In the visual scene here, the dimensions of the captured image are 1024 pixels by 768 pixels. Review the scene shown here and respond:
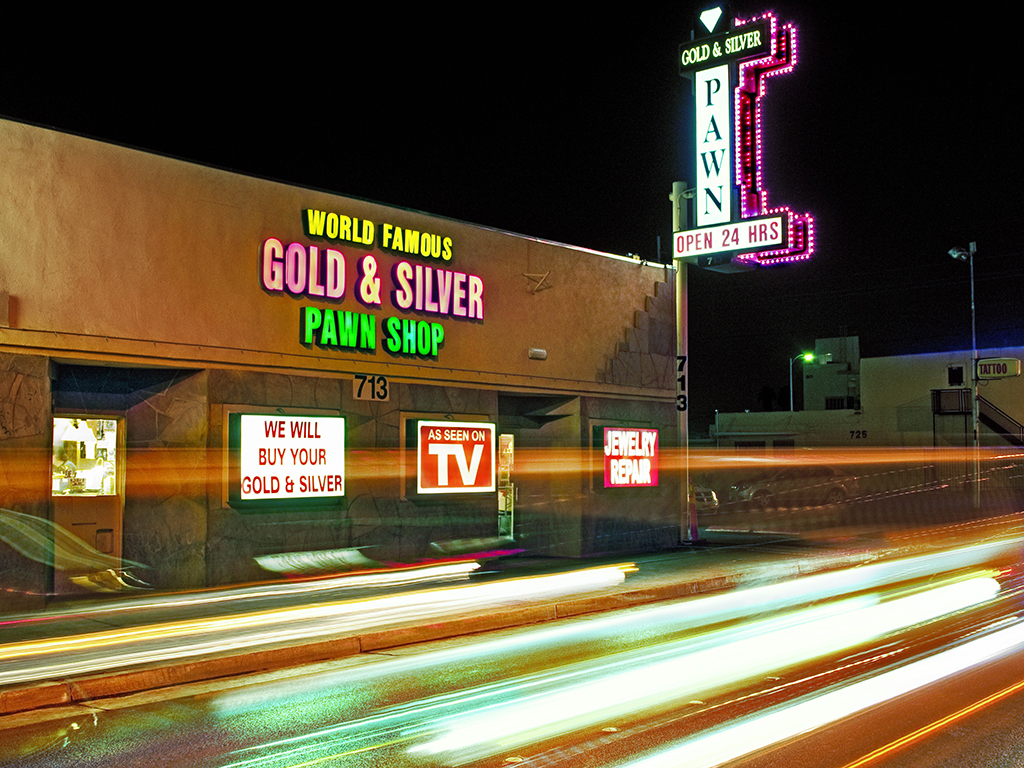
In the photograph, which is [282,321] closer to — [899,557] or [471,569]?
[471,569]

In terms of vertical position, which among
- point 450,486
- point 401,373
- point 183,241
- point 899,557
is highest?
point 183,241

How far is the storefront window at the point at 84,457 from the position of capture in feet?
43.7

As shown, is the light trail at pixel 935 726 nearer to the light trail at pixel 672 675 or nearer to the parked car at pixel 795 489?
the light trail at pixel 672 675

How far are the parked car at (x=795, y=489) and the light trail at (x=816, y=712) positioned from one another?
23.9 meters

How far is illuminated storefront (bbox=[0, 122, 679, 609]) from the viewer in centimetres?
1266

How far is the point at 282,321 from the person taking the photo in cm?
1490

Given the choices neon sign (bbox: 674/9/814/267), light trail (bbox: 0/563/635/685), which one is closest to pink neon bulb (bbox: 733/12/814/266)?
neon sign (bbox: 674/9/814/267)

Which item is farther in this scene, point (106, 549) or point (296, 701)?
point (106, 549)

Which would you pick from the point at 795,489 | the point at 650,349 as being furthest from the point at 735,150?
the point at 795,489

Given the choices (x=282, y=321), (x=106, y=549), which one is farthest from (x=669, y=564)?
(x=106, y=549)

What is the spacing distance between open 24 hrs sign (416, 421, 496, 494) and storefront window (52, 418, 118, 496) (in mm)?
4837

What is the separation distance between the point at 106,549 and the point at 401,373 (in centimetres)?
520

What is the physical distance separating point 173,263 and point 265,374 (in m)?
2.05

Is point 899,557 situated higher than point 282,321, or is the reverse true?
point 282,321
